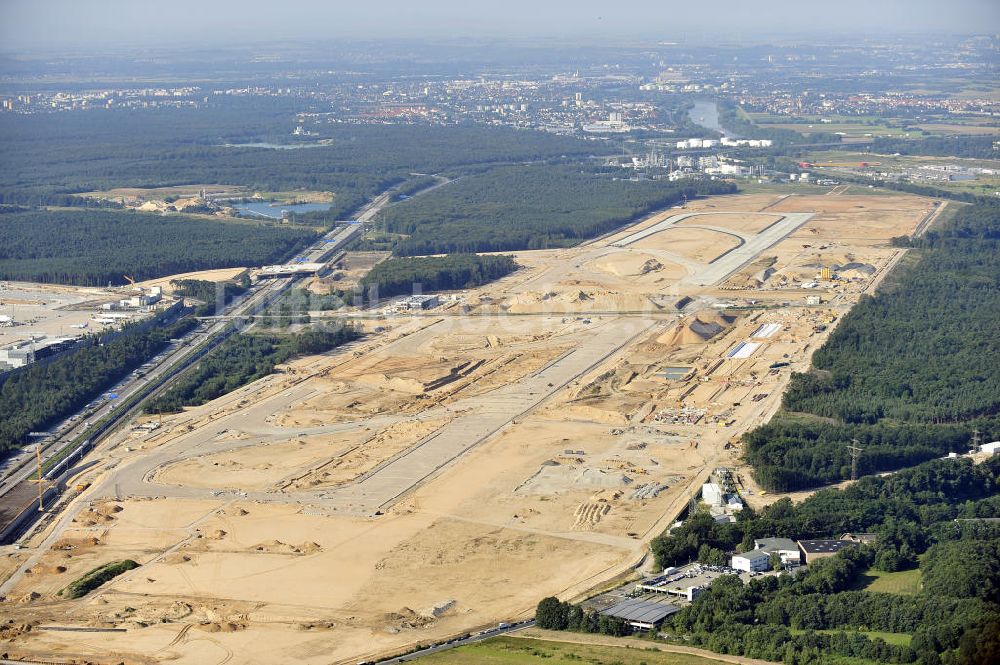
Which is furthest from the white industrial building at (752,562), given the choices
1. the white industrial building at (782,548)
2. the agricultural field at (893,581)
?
the agricultural field at (893,581)

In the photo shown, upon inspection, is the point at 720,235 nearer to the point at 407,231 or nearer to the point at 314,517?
the point at 407,231

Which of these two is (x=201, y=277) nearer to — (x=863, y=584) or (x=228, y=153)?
(x=863, y=584)

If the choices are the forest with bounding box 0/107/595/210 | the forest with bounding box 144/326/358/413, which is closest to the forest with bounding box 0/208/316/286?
the forest with bounding box 0/107/595/210

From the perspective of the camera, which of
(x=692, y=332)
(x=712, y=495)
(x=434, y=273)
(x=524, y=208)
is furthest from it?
(x=524, y=208)

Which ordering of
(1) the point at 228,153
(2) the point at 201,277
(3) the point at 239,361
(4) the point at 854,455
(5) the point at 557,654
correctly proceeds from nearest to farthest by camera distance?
(5) the point at 557,654 → (4) the point at 854,455 → (3) the point at 239,361 → (2) the point at 201,277 → (1) the point at 228,153

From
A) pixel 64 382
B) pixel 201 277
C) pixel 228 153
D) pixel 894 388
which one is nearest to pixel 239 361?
pixel 64 382

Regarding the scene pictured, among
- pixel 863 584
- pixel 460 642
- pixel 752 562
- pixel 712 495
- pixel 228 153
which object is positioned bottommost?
pixel 460 642
